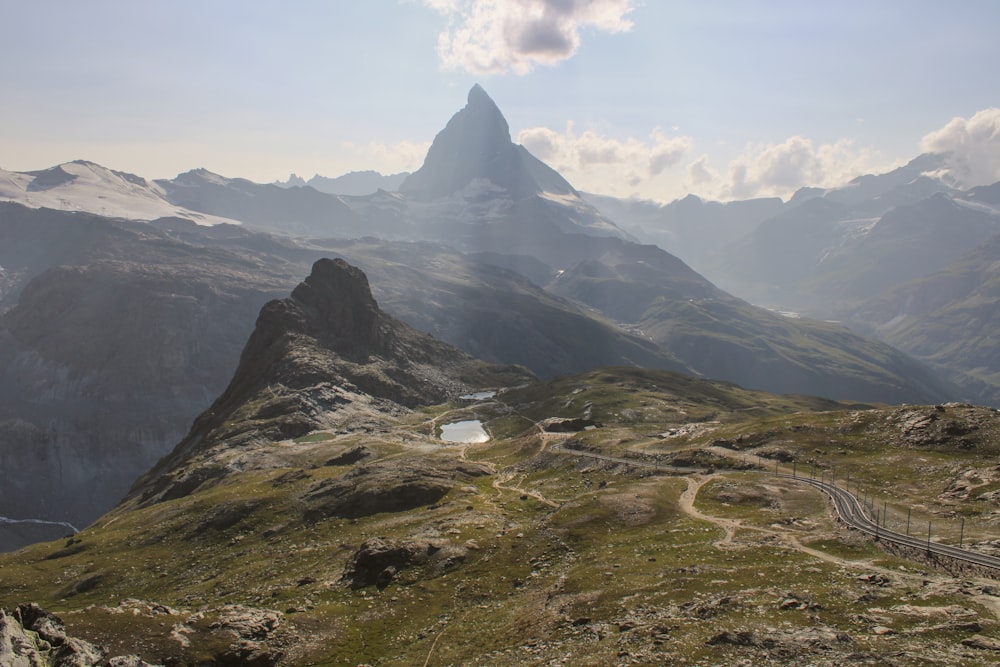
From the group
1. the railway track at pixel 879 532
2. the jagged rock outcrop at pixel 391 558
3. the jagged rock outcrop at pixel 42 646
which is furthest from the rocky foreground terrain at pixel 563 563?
the railway track at pixel 879 532

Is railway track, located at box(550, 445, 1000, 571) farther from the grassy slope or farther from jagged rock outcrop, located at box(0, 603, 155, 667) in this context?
jagged rock outcrop, located at box(0, 603, 155, 667)

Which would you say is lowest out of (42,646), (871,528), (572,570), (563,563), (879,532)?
(563,563)

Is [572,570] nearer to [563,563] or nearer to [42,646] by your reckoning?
[563,563]

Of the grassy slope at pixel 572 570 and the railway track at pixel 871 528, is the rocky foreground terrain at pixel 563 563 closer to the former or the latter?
the grassy slope at pixel 572 570

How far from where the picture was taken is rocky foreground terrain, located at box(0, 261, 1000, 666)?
146ft

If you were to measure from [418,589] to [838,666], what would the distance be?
40.9m

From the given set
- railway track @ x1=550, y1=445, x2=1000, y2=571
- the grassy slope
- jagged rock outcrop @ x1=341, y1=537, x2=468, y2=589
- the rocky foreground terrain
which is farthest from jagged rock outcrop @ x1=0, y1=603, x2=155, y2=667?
railway track @ x1=550, y1=445, x2=1000, y2=571

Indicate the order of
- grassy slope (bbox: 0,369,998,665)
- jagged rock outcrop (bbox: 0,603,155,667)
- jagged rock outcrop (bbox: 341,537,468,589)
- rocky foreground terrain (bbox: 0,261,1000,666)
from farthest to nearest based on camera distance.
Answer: jagged rock outcrop (bbox: 341,537,468,589) < grassy slope (bbox: 0,369,998,665) < rocky foreground terrain (bbox: 0,261,1000,666) < jagged rock outcrop (bbox: 0,603,155,667)

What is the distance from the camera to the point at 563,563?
227 feet

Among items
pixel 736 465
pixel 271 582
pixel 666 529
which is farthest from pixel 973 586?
pixel 271 582

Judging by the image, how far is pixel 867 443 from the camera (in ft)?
357

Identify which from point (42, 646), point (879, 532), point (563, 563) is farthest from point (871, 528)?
point (42, 646)

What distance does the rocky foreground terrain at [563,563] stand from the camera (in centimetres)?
4456

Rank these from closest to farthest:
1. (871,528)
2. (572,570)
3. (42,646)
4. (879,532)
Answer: (42,646)
(572,570)
(879,532)
(871,528)
